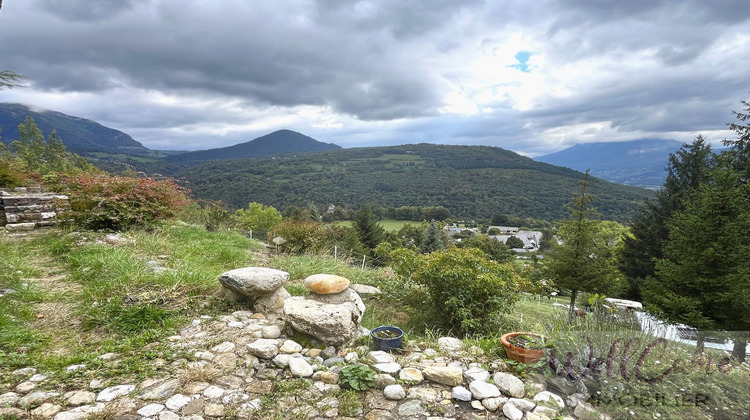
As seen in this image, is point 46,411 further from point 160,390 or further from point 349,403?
point 349,403

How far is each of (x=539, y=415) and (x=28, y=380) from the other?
4.08m

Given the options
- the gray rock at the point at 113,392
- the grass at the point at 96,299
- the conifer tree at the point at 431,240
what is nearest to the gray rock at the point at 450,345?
the grass at the point at 96,299

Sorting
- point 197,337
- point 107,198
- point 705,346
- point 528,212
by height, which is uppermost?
point 107,198

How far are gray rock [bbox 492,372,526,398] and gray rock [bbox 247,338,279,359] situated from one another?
6.95 ft

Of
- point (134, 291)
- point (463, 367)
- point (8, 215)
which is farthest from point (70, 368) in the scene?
point (8, 215)

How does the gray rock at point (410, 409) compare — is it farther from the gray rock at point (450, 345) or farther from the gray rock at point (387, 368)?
the gray rock at point (450, 345)

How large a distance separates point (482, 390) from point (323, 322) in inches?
65.2

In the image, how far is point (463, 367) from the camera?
3105mm

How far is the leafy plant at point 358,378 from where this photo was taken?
273 cm

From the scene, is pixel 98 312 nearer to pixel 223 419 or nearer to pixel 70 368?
pixel 70 368

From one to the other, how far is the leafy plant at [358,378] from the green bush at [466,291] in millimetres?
2069

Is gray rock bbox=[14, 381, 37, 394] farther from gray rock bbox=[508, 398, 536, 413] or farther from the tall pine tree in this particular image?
the tall pine tree

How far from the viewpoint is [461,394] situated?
2643mm

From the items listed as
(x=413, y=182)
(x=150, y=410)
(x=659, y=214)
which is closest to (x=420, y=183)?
(x=413, y=182)
